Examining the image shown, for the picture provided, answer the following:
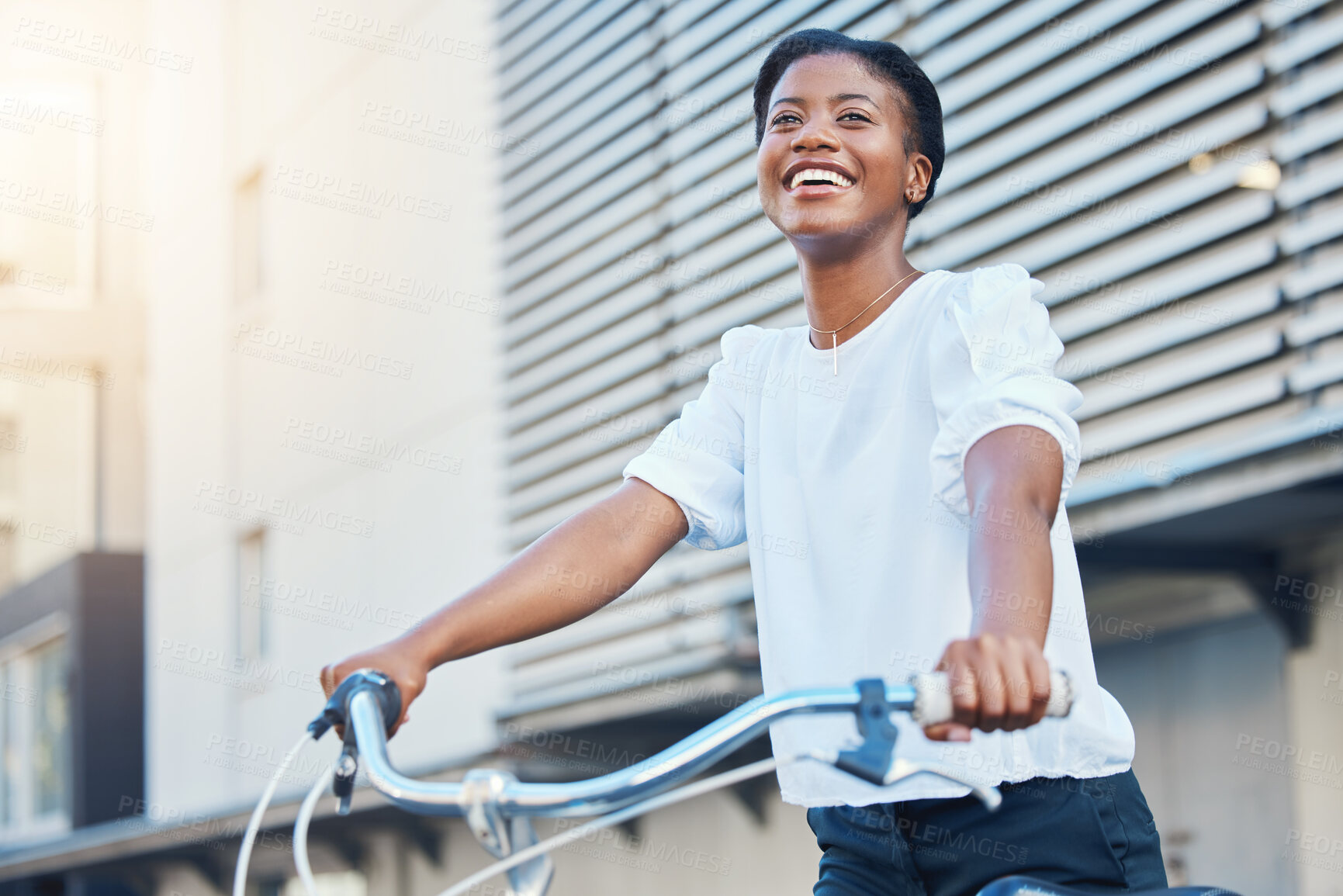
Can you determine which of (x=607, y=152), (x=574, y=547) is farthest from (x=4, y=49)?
(x=574, y=547)

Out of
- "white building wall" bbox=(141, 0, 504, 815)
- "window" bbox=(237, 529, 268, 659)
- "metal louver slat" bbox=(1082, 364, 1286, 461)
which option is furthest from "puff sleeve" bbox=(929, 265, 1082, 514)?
"window" bbox=(237, 529, 268, 659)

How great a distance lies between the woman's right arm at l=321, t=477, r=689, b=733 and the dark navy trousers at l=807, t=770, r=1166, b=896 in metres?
0.45

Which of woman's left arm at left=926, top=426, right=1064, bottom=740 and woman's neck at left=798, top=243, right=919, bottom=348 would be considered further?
woman's neck at left=798, top=243, right=919, bottom=348

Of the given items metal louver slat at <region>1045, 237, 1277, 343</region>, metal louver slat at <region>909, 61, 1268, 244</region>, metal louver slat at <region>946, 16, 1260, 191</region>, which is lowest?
metal louver slat at <region>1045, 237, 1277, 343</region>

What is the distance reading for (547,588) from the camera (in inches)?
80.0

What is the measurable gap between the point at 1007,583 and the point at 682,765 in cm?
42

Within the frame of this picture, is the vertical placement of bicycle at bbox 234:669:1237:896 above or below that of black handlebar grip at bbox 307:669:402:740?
below

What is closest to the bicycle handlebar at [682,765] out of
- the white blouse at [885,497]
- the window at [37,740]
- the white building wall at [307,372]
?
the white blouse at [885,497]

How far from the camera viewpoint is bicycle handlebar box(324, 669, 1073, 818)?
4.36ft

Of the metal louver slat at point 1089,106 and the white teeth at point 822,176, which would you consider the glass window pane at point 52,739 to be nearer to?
the metal louver slat at point 1089,106

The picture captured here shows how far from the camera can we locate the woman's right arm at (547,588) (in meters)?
1.81

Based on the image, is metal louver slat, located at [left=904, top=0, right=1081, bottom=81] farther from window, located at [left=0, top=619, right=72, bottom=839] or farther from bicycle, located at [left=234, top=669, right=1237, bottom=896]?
window, located at [left=0, top=619, right=72, bottom=839]

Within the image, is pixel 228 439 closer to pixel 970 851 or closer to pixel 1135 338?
pixel 1135 338

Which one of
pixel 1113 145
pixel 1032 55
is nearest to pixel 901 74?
pixel 1113 145
